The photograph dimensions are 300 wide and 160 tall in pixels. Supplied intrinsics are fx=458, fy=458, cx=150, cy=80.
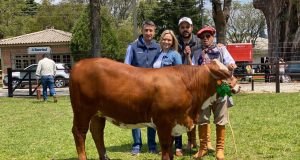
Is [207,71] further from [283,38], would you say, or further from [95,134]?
[283,38]

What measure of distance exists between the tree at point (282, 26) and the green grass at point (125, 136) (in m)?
21.6

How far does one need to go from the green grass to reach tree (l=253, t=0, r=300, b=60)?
70.7 feet

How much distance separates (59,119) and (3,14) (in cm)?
4170

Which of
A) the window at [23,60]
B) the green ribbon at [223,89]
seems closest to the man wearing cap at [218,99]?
→ the green ribbon at [223,89]

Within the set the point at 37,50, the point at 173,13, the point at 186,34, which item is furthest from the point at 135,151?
the point at 173,13

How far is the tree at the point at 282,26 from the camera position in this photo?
108ft

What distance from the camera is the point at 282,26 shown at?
3522 cm

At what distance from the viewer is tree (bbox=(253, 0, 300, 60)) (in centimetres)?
3288

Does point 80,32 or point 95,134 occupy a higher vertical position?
point 80,32

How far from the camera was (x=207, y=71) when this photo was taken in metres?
5.24

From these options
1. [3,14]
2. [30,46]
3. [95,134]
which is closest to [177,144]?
[95,134]

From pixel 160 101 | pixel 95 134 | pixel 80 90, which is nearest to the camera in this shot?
pixel 160 101

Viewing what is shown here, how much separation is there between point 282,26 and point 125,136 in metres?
29.5

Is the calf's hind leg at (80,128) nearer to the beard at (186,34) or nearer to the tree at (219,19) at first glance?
the beard at (186,34)
